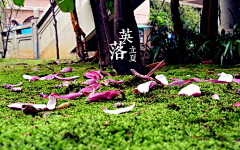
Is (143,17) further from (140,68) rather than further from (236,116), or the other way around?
(236,116)

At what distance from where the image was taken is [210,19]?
3.66m

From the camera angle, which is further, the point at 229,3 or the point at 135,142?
the point at 229,3

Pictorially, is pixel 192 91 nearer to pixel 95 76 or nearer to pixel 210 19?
pixel 95 76

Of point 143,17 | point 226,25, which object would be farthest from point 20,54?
point 226,25

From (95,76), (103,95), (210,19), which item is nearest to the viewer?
(103,95)

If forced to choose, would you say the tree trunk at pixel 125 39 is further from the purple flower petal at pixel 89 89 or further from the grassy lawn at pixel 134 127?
the grassy lawn at pixel 134 127

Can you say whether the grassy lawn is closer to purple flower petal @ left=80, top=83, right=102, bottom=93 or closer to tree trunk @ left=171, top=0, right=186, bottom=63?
purple flower petal @ left=80, top=83, right=102, bottom=93

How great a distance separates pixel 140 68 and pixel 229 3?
6.21m

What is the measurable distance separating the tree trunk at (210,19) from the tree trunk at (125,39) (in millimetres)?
2117

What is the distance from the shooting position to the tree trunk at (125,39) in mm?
1884

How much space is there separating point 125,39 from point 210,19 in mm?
2229

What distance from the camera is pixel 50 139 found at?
2.35 feet

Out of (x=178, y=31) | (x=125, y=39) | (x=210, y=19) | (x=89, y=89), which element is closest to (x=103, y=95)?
(x=89, y=89)

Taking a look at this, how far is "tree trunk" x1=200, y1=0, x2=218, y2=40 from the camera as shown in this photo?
3621 mm
